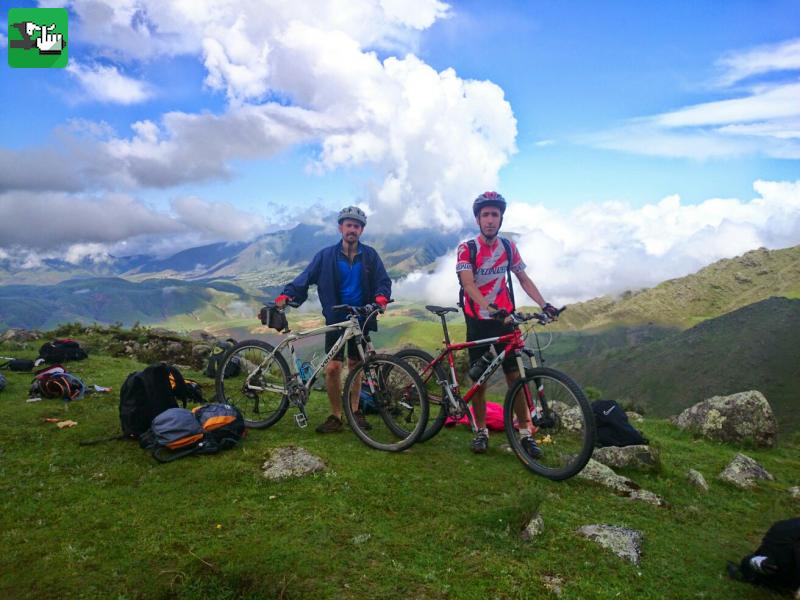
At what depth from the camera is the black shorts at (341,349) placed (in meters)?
7.70

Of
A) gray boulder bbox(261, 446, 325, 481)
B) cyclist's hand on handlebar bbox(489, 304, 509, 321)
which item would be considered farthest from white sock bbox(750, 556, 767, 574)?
gray boulder bbox(261, 446, 325, 481)

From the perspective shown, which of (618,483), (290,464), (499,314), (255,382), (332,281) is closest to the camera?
(290,464)

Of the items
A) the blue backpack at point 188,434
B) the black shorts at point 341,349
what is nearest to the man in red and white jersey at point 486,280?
the black shorts at point 341,349

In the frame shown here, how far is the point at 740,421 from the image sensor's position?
11.0 meters

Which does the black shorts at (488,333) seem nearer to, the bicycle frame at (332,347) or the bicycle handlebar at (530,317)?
the bicycle handlebar at (530,317)

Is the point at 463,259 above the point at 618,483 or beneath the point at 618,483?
above

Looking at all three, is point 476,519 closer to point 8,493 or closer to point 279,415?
point 279,415

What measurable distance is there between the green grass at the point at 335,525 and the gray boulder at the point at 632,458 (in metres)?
0.19

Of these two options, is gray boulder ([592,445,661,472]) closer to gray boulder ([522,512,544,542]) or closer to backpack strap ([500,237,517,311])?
backpack strap ([500,237,517,311])

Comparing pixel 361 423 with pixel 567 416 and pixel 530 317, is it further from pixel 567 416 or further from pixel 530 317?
pixel 567 416

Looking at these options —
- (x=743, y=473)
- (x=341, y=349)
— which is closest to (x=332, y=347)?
(x=341, y=349)

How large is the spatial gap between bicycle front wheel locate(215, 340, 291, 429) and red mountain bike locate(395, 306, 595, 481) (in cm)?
238

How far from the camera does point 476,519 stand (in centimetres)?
493

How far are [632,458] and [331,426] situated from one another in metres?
4.96
